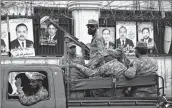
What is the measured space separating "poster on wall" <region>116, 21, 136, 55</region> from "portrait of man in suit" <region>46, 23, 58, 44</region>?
2.09m

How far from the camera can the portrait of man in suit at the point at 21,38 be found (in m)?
14.5

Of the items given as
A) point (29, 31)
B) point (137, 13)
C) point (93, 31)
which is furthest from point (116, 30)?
point (93, 31)

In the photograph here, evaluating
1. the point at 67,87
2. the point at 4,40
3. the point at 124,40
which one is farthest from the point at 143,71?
the point at 124,40

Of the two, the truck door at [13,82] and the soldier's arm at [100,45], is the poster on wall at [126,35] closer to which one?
the soldier's arm at [100,45]

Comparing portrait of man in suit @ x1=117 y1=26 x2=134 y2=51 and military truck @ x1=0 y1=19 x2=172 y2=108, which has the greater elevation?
portrait of man in suit @ x1=117 y1=26 x2=134 y2=51

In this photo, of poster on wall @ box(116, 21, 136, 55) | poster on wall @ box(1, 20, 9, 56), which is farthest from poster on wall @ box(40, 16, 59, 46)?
poster on wall @ box(116, 21, 136, 55)

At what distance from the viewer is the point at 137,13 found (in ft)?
51.5

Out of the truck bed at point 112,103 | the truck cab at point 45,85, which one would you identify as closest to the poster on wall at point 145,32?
the truck bed at point 112,103

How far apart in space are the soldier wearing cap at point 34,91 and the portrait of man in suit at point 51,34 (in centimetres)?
925

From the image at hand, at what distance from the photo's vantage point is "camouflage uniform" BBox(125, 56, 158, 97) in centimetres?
640

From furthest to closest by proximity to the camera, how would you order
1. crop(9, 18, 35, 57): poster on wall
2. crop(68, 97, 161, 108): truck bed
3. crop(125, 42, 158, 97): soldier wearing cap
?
1. crop(9, 18, 35, 57): poster on wall
2. crop(125, 42, 158, 97): soldier wearing cap
3. crop(68, 97, 161, 108): truck bed

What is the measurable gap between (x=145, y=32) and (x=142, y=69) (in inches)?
357

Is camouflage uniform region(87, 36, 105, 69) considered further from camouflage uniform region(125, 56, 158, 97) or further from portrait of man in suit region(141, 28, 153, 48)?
portrait of man in suit region(141, 28, 153, 48)

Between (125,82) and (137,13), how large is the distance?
31.7 ft
